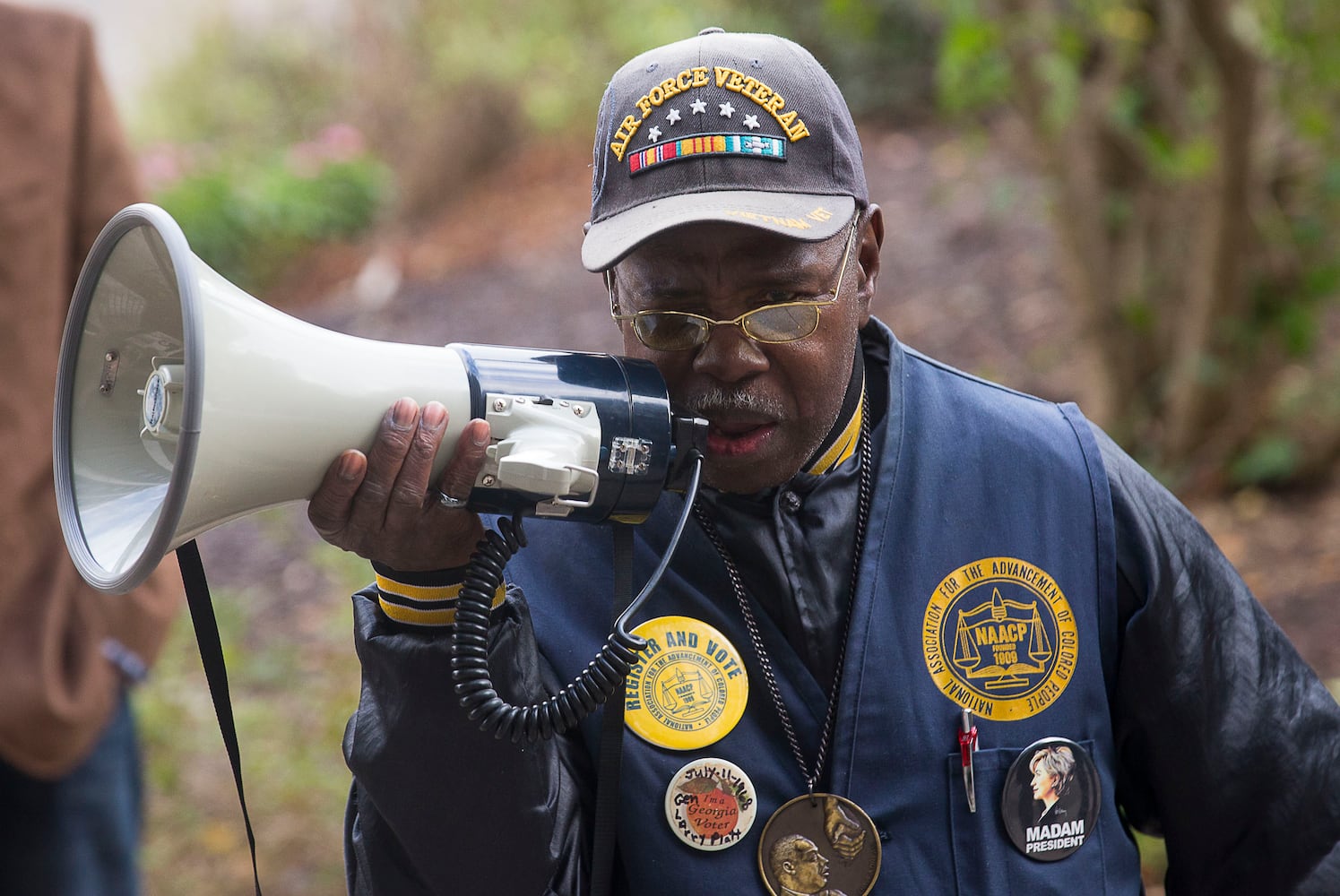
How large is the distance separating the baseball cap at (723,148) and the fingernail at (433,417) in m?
0.36

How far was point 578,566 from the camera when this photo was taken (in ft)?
6.64

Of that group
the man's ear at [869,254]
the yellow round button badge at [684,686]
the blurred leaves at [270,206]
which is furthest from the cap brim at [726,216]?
the blurred leaves at [270,206]

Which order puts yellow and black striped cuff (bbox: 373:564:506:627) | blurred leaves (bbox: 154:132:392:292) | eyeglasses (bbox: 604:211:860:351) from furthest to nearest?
blurred leaves (bbox: 154:132:392:292)
eyeglasses (bbox: 604:211:860:351)
yellow and black striped cuff (bbox: 373:564:506:627)

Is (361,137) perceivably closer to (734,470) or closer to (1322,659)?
(1322,659)

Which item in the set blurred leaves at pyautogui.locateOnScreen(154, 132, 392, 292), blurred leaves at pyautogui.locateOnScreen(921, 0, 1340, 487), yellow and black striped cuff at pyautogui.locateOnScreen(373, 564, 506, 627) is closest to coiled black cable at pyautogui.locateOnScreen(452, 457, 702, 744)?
yellow and black striped cuff at pyautogui.locateOnScreen(373, 564, 506, 627)

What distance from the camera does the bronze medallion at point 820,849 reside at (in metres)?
1.91

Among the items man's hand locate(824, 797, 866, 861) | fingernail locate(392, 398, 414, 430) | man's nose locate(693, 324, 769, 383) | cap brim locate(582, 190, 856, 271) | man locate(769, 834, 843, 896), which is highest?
cap brim locate(582, 190, 856, 271)

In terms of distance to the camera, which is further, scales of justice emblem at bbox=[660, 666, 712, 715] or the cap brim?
scales of justice emblem at bbox=[660, 666, 712, 715]

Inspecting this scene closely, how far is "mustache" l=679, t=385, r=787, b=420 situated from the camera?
1.92 meters

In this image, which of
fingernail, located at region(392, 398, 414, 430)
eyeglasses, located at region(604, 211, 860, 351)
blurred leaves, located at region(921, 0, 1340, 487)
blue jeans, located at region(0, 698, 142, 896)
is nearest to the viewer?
fingernail, located at region(392, 398, 414, 430)

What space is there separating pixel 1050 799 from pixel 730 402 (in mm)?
736

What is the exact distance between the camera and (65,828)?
2900 mm

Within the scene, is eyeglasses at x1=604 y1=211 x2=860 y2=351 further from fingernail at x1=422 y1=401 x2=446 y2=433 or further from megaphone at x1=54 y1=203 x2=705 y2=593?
fingernail at x1=422 y1=401 x2=446 y2=433

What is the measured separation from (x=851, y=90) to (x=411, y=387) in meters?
11.0
